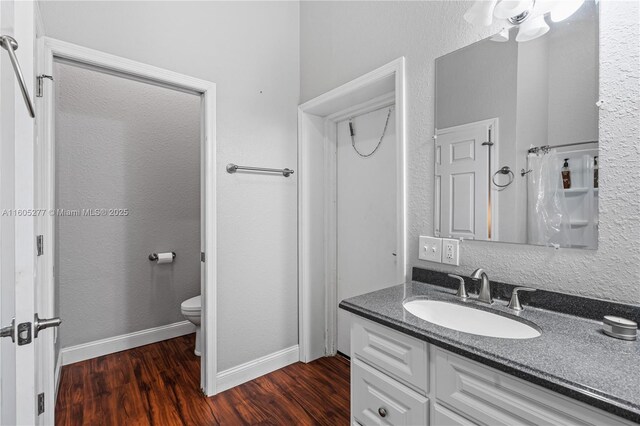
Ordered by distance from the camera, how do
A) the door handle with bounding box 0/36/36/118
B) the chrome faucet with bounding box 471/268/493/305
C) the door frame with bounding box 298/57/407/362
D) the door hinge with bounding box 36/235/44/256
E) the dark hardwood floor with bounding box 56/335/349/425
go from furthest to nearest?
the door frame with bounding box 298/57/407/362, the dark hardwood floor with bounding box 56/335/349/425, the door hinge with bounding box 36/235/44/256, the chrome faucet with bounding box 471/268/493/305, the door handle with bounding box 0/36/36/118

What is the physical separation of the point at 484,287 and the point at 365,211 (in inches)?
43.6

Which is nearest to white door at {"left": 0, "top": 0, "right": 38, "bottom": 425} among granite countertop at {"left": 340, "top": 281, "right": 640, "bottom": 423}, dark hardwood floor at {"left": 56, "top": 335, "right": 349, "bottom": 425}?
granite countertop at {"left": 340, "top": 281, "right": 640, "bottom": 423}

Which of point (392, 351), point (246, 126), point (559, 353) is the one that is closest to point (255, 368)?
point (392, 351)

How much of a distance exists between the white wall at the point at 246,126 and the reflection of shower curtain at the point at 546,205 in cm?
158

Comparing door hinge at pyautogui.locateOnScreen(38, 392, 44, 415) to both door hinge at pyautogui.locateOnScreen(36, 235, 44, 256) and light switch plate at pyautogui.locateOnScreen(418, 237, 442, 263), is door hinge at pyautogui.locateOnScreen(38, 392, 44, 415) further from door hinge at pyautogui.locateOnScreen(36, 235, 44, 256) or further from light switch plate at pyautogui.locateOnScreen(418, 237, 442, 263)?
light switch plate at pyautogui.locateOnScreen(418, 237, 442, 263)

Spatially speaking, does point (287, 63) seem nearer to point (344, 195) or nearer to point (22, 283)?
point (344, 195)

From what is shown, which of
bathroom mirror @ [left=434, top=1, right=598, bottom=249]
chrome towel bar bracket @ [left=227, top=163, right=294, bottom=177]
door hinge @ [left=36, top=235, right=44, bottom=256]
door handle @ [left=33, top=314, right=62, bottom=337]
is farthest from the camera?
chrome towel bar bracket @ [left=227, top=163, right=294, bottom=177]

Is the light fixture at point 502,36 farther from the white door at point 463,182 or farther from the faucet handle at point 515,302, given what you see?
the faucet handle at point 515,302

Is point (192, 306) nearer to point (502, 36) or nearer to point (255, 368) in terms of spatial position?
point (255, 368)

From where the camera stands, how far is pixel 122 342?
2.66 m

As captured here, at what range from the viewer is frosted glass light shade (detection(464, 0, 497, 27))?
1.28m

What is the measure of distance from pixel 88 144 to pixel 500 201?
9.30 feet

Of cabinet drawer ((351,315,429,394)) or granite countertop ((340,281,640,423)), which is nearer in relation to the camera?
granite countertop ((340,281,640,423))

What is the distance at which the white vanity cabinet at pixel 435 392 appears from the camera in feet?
2.50
